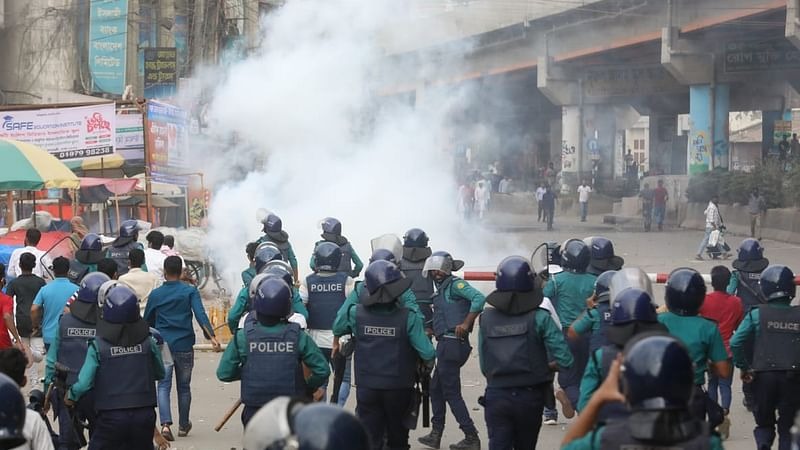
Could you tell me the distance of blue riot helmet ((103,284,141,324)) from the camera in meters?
7.09

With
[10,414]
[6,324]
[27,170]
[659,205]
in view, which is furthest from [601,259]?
[659,205]

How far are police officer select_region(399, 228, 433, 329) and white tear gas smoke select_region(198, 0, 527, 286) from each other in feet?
35.3

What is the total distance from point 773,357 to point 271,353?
3.52 metres

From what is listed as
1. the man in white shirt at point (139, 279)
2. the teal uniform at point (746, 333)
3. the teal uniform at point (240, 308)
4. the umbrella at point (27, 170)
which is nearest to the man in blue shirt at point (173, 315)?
the teal uniform at point (240, 308)

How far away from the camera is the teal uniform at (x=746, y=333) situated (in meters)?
8.27

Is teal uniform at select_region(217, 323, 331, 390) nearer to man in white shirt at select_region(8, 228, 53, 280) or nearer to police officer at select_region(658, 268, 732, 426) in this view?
police officer at select_region(658, 268, 732, 426)

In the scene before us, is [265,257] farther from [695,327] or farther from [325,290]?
[695,327]

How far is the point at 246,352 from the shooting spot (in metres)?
7.14

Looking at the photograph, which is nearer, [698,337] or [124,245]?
[698,337]

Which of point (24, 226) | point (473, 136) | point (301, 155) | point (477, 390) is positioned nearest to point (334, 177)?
point (301, 155)

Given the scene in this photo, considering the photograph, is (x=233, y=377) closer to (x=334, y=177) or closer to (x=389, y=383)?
(x=389, y=383)

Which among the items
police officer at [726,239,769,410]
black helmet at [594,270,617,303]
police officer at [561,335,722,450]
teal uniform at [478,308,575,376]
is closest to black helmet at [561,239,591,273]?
black helmet at [594,270,617,303]

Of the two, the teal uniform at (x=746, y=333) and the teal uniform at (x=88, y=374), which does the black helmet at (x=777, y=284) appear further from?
the teal uniform at (x=88, y=374)

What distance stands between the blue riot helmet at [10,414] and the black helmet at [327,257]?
579 centimetres
